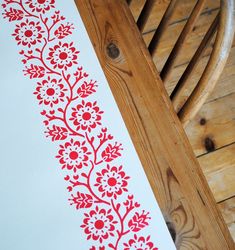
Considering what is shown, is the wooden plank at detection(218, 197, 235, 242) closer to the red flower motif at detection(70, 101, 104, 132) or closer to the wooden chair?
the wooden chair

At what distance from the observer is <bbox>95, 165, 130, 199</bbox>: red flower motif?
659 millimetres

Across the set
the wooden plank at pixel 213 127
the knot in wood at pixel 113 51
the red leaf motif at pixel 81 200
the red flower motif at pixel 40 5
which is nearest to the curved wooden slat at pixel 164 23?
the knot in wood at pixel 113 51

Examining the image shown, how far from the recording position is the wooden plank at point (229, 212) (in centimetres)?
136

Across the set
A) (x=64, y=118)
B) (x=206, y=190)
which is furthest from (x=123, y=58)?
(x=206, y=190)

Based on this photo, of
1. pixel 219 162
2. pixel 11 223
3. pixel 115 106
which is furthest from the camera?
pixel 219 162

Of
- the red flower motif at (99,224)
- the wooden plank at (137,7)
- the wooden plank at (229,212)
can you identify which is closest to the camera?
the red flower motif at (99,224)

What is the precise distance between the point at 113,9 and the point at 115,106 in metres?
0.23

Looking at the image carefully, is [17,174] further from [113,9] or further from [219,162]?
[219,162]

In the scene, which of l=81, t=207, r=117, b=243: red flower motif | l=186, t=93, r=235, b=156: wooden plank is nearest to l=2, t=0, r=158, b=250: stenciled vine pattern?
l=81, t=207, r=117, b=243: red flower motif

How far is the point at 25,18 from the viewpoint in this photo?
77cm

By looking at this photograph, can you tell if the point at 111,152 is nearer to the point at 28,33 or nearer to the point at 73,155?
the point at 73,155

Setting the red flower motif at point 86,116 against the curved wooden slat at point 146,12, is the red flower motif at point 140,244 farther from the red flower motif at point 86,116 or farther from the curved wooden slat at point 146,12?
the curved wooden slat at point 146,12

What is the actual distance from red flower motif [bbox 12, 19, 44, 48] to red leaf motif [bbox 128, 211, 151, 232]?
40 centimetres

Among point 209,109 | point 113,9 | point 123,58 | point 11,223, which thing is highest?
point 113,9
